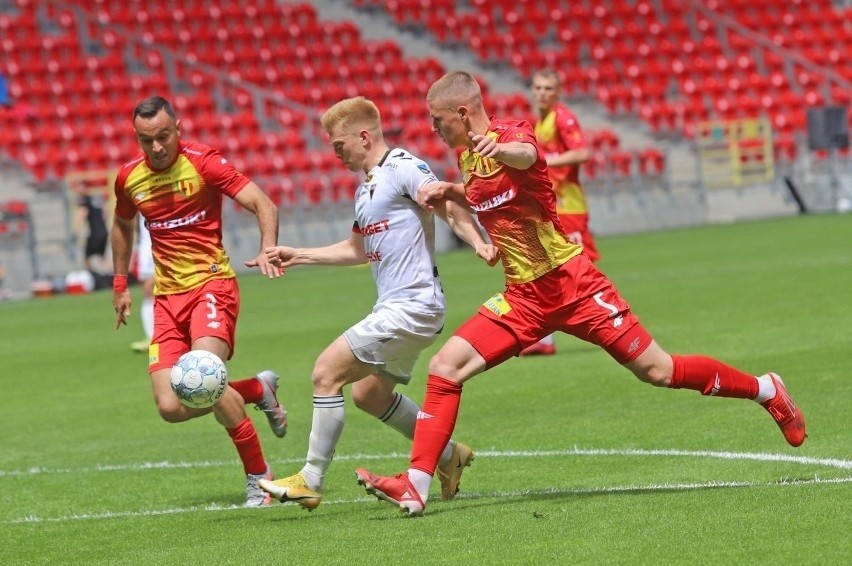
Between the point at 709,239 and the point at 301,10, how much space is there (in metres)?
11.6

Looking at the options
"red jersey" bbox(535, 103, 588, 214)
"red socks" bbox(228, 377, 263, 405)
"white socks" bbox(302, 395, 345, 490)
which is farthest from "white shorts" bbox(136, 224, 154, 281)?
"white socks" bbox(302, 395, 345, 490)

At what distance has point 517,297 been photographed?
7207 millimetres

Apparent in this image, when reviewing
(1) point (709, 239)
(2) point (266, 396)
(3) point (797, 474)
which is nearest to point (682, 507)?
(3) point (797, 474)

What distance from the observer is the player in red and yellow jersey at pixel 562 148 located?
1265 centimetres

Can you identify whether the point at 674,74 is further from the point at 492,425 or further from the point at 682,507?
the point at 682,507

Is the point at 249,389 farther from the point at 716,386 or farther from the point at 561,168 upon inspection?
the point at 561,168

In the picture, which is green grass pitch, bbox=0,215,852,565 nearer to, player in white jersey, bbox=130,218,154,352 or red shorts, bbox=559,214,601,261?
player in white jersey, bbox=130,218,154,352

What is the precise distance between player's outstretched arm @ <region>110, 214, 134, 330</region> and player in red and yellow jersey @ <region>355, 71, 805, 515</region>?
2381 mm

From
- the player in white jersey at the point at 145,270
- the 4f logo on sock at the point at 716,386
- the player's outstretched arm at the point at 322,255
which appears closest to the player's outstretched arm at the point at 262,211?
the player's outstretched arm at the point at 322,255

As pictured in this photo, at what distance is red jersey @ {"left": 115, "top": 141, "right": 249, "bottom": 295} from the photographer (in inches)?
330

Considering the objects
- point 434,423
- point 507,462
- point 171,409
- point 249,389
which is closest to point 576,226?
point 507,462

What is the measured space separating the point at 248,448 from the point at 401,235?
1502 millimetres

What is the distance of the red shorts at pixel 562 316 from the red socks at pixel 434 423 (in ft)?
0.79

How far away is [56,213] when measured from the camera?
90.4ft
